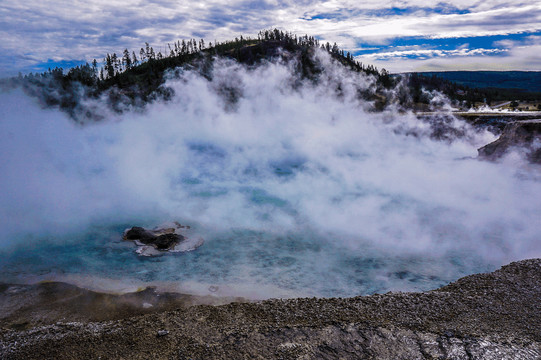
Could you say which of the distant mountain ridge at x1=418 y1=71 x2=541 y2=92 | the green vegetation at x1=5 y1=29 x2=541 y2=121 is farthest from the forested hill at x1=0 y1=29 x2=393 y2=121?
the distant mountain ridge at x1=418 y1=71 x2=541 y2=92

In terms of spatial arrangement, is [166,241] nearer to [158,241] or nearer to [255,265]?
[158,241]

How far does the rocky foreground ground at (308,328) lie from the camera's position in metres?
5.26

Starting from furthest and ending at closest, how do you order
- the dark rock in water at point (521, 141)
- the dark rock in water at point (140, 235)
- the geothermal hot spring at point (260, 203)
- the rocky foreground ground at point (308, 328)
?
the dark rock in water at point (521, 141), the dark rock in water at point (140, 235), the geothermal hot spring at point (260, 203), the rocky foreground ground at point (308, 328)

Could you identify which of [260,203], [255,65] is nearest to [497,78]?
[255,65]

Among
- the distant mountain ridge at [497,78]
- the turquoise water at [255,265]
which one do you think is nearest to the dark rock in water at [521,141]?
the turquoise water at [255,265]

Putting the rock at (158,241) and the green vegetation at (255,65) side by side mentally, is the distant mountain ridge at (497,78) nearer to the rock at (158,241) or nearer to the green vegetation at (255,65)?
the green vegetation at (255,65)

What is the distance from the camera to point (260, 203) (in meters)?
14.6

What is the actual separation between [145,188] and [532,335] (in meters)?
14.4

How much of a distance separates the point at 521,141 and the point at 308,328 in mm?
18559

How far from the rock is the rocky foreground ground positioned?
118 inches

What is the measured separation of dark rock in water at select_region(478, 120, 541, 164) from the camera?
17734 mm

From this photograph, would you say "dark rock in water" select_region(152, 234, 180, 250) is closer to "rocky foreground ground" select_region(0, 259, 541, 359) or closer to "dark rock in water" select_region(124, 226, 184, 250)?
"dark rock in water" select_region(124, 226, 184, 250)

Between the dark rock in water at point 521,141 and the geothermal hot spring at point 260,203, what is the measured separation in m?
0.59

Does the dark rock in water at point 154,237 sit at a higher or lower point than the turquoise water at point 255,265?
higher
